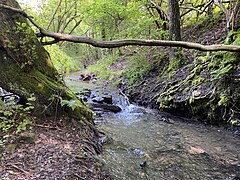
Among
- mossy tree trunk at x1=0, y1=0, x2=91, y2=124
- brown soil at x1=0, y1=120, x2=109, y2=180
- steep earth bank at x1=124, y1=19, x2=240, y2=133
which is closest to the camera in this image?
brown soil at x1=0, y1=120, x2=109, y2=180

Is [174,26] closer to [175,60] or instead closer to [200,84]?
[175,60]

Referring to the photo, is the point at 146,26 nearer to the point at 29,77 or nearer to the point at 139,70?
the point at 139,70

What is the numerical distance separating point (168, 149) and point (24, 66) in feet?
10.5

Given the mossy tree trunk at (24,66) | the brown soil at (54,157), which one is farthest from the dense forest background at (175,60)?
the brown soil at (54,157)

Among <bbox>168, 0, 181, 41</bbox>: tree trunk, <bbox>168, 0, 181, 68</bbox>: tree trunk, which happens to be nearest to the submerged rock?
<bbox>168, 0, 181, 68</bbox>: tree trunk

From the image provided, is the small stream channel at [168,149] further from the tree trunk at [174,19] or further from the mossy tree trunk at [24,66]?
the tree trunk at [174,19]

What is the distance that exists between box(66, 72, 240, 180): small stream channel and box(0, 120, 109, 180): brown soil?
51 centimetres

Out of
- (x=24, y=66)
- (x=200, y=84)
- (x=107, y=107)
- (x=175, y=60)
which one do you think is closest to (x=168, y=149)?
(x=200, y=84)

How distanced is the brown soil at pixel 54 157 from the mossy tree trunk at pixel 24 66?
Result: 1.29ft

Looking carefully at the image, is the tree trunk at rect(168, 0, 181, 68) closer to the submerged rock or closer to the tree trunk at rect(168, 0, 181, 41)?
the tree trunk at rect(168, 0, 181, 41)

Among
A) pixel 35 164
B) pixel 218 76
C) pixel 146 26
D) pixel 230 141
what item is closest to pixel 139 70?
pixel 146 26

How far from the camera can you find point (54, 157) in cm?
282

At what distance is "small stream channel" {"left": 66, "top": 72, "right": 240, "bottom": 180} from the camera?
134 inches

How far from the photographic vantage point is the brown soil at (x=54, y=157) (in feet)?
8.17
